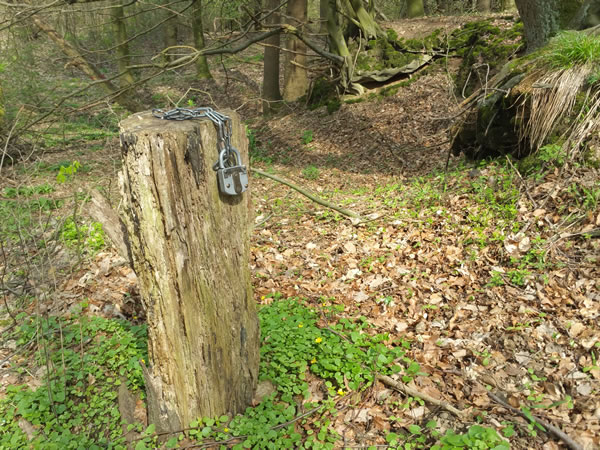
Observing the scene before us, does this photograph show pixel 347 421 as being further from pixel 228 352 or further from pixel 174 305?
pixel 174 305

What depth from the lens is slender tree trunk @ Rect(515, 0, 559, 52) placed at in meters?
5.78

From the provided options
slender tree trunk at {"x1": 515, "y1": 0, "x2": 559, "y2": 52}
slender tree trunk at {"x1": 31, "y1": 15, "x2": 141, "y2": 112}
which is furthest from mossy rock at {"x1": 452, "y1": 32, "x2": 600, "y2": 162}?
slender tree trunk at {"x1": 31, "y1": 15, "x2": 141, "y2": 112}

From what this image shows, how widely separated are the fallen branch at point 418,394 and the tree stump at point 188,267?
965 millimetres

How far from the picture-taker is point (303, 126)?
10812 millimetres

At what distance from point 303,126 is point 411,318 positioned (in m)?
7.94

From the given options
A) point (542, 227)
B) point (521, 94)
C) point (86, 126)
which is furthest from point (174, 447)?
point (86, 126)

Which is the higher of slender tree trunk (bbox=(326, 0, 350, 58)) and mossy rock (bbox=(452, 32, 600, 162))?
slender tree trunk (bbox=(326, 0, 350, 58))

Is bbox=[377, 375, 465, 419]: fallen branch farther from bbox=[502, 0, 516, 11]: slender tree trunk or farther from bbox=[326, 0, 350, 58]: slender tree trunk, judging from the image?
bbox=[502, 0, 516, 11]: slender tree trunk

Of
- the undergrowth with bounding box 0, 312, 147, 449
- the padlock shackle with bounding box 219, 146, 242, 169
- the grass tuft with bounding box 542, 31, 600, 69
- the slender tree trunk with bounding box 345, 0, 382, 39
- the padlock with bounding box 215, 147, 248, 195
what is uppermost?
the slender tree trunk with bounding box 345, 0, 382, 39

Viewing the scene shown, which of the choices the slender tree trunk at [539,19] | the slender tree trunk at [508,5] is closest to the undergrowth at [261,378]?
the slender tree trunk at [539,19]

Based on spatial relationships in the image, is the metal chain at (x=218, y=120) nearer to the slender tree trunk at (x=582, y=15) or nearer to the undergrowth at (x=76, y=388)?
the undergrowth at (x=76, y=388)

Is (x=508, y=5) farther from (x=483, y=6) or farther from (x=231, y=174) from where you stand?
(x=231, y=174)

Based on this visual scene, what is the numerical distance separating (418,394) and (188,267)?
5.92 ft

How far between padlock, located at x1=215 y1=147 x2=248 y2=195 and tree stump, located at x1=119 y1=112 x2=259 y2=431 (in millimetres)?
51
